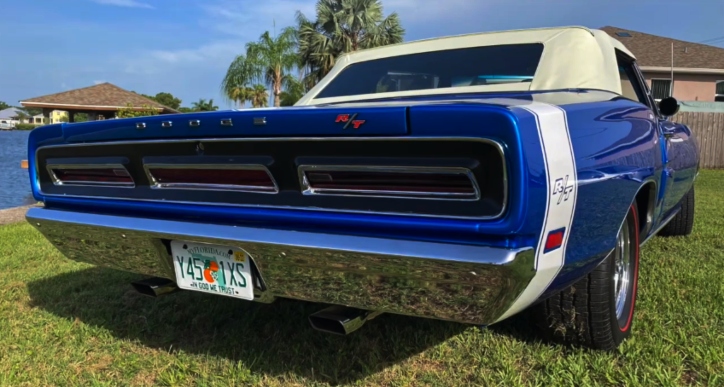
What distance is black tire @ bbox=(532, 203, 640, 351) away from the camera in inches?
94.3

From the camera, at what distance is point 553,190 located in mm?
1734

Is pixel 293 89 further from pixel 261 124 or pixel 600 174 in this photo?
pixel 600 174

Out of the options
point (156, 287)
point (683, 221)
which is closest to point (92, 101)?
point (683, 221)

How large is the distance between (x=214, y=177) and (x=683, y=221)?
450 centimetres

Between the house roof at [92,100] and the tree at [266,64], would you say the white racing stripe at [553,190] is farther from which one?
the tree at [266,64]

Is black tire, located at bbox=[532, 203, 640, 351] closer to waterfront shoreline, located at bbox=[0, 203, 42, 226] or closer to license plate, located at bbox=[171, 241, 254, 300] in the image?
license plate, located at bbox=[171, 241, 254, 300]

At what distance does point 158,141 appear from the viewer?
7.68 feet

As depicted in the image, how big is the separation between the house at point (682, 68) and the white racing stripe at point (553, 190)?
57.8 ft

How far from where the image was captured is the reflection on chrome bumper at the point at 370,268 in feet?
5.63

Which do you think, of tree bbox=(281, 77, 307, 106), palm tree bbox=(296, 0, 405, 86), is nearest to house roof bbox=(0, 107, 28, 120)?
tree bbox=(281, 77, 307, 106)

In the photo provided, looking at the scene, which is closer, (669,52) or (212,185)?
(212,185)

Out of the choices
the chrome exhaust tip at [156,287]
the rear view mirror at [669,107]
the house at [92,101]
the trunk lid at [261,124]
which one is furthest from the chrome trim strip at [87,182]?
the house at [92,101]

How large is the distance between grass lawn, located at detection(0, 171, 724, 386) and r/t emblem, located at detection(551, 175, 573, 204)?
92cm

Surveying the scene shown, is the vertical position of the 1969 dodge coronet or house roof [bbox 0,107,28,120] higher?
the 1969 dodge coronet
